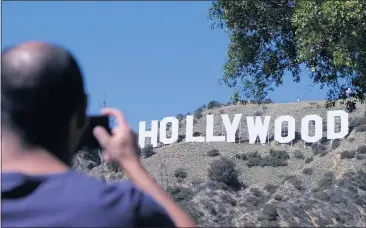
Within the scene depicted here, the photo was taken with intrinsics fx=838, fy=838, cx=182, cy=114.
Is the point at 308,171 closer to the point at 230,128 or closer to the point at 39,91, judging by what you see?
the point at 230,128

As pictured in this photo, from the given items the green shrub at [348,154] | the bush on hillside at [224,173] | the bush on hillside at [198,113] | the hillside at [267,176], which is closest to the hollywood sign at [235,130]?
the hillside at [267,176]

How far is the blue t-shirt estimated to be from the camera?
1.95 meters

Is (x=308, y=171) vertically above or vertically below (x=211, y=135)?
below

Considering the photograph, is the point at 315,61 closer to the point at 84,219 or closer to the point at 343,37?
the point at 343,37

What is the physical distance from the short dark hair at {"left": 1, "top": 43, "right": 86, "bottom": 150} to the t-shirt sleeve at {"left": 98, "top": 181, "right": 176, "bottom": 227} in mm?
249

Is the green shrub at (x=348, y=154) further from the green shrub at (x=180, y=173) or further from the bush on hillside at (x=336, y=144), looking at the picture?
the green shrub at (x=180, y=173)

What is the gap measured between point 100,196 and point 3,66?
0.44 m

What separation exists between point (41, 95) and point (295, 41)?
12603 millimetres

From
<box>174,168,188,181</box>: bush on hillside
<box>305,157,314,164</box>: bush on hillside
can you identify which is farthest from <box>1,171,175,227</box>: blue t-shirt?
<box>305,157,314,164</box>: bush on hillside

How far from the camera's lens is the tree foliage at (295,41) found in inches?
491

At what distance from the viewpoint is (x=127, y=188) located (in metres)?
1.99

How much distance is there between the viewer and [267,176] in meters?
45.6

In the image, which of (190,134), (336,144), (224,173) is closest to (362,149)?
(224,173)

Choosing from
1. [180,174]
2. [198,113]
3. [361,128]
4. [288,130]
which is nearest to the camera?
[180,174]
